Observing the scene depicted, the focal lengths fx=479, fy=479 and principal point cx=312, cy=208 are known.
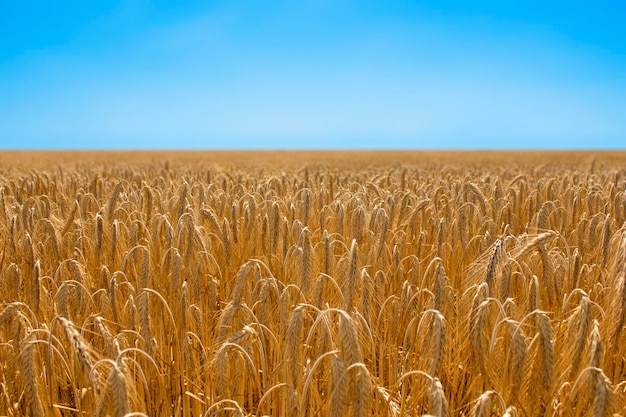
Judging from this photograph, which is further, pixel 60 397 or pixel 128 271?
pixel 128 271

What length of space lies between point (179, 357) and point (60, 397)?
63 cm

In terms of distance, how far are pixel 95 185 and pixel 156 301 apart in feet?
11.2

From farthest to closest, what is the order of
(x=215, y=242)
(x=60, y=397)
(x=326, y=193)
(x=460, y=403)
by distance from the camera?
(x=326, y=193)
(x=215, y=242)
(x=60, y=397)
(x=460, y=403)

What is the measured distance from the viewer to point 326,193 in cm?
496

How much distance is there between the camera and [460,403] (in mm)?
2080

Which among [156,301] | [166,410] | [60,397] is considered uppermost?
[156,301]

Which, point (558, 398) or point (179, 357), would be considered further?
point (179, 357)

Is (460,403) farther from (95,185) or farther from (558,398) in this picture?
(95,185)

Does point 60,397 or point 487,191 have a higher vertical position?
point 487,191

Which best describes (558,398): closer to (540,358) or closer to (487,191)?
(540,358)

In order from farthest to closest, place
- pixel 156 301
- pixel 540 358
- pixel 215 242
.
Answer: pixel 215 242 < pixel 156 301 < pixel 540 358

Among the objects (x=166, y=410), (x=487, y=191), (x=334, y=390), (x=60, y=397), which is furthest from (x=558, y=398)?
(x=487, y=191)

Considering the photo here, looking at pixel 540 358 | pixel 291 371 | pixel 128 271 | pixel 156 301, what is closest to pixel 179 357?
pixel 156 301

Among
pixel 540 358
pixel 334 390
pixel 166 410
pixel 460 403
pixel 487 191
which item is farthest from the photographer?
pixel 487 191
